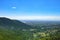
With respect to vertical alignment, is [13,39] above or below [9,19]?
below

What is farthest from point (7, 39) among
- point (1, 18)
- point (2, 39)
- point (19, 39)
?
point (1, 18)

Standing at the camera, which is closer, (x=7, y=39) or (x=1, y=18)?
(x=7, y=39)

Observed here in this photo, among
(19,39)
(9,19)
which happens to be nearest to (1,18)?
(9,19)

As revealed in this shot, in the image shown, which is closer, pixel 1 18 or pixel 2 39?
pixel 2 39

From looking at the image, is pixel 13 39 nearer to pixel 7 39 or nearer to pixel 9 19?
pixel 7 39

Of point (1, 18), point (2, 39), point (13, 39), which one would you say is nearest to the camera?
point (2, 39)

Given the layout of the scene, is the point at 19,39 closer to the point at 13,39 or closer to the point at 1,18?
the point at 13,39

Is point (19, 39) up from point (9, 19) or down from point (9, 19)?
down

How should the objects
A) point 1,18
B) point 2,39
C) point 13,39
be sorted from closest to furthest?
point 2,39 < point 13,39 < point 1,18

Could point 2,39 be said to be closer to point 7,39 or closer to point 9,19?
point 7,39

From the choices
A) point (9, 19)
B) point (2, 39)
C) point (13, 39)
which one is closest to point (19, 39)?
point (13, 39)
